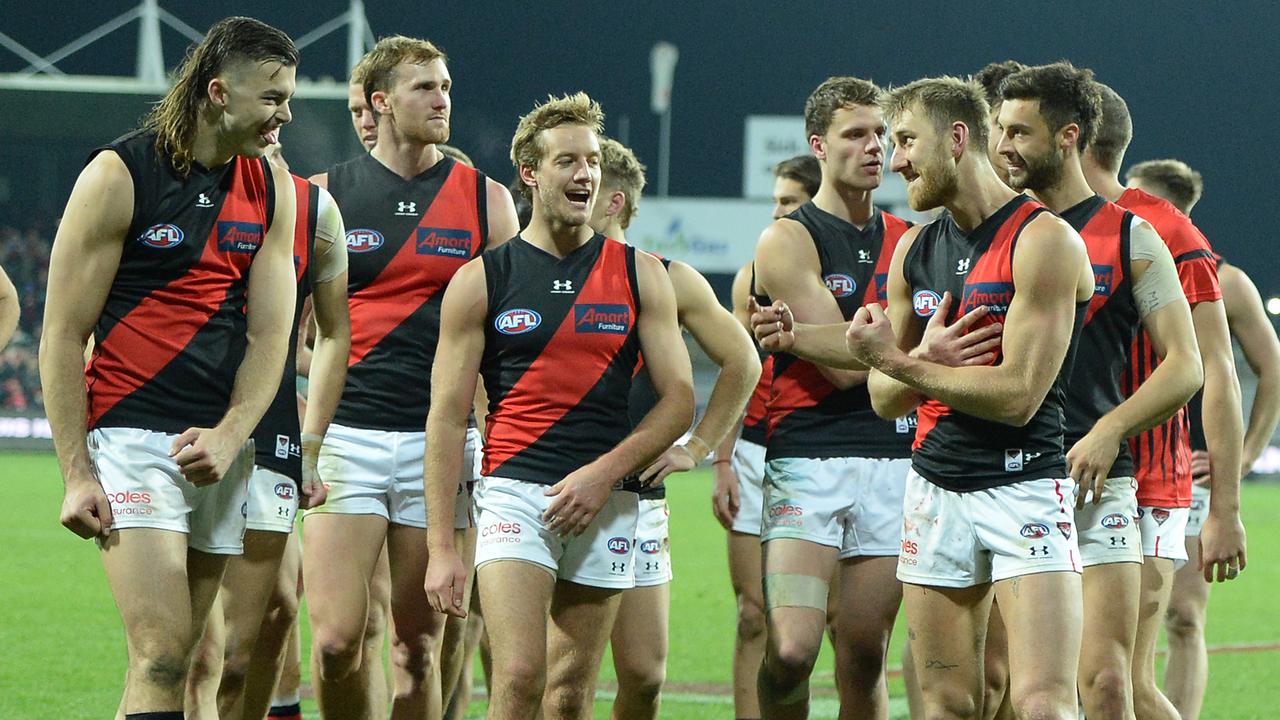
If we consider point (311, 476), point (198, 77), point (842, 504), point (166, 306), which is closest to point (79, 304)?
point (166, 306)

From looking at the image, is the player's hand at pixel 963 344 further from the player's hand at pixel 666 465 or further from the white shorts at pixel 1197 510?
the white shorts at pixel 1197 510

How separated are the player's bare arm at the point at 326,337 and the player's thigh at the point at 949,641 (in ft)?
6.80

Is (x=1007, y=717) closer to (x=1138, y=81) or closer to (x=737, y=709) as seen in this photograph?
(x=737, y=709)

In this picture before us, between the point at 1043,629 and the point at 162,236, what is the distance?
266 cm

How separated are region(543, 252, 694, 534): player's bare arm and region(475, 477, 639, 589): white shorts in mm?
70

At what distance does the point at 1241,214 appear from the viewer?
68938mm

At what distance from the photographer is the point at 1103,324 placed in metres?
4.85

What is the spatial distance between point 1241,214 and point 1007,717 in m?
68.6

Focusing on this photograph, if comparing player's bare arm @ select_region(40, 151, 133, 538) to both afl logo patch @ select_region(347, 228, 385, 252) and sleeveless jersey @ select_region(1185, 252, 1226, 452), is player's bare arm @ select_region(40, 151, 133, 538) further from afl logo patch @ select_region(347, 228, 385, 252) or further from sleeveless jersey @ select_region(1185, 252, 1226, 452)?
sleeveless jersey @ select_region(1185, 252, 1226, 452)

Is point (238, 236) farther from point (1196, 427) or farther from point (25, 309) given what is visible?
point (25, 309)

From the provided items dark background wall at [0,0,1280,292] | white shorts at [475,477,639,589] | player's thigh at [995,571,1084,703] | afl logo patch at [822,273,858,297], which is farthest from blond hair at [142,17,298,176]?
dark background wall at [0,0,1280,292]

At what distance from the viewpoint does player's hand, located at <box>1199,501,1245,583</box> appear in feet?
17.1

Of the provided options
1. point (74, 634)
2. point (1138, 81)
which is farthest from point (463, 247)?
point (1138, 81)

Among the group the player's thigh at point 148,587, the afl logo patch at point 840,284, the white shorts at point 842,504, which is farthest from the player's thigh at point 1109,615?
the player's thigh at point 148,587
